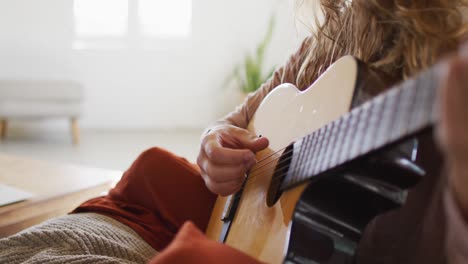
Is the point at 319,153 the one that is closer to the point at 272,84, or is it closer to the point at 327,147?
the point at 327,147

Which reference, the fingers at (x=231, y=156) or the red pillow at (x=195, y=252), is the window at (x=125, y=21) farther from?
the red pillow at (x=195, y=252)

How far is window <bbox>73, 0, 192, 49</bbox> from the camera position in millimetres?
3912

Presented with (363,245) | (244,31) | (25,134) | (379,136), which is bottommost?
(25,134)

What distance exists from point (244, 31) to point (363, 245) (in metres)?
3.57

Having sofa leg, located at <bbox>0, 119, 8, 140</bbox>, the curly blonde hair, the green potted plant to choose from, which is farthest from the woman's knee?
sofa leg, located at <bbox>0, 119, 8, 140</bbox>

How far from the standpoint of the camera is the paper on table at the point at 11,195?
1277 millimetres

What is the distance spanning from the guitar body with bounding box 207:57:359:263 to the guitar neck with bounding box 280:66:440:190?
0.13 feet

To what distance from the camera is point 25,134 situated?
370cm

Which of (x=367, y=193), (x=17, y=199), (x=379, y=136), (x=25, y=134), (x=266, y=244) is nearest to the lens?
(x=379, y=136)

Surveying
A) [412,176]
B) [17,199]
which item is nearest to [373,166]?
[412,176]

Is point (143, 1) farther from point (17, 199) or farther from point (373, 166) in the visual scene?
point (373, 166)

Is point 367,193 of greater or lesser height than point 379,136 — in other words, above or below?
below

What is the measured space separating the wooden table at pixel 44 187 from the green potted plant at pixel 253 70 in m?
2.27

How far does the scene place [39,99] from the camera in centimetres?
341
